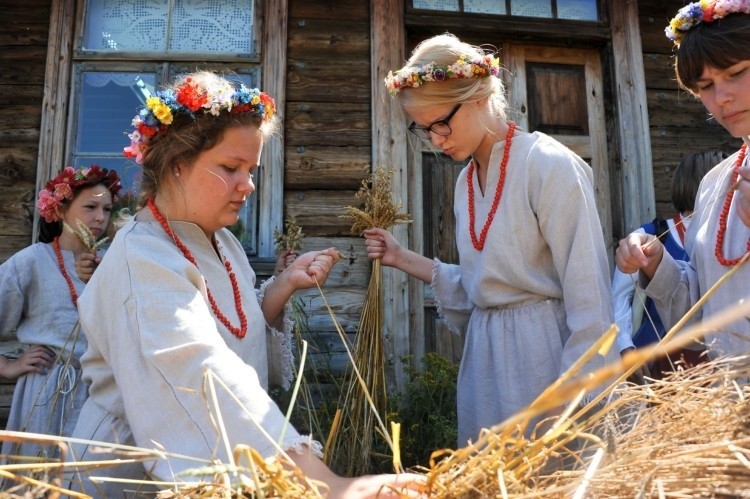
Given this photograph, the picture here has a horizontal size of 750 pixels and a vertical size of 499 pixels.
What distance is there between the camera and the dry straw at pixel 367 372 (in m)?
2.69

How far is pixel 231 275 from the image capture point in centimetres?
198

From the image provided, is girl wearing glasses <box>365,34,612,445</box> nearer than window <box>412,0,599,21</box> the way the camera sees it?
Yes

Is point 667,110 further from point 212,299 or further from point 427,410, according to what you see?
point 212,299

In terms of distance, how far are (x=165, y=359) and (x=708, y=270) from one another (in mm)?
1517

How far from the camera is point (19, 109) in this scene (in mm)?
4090

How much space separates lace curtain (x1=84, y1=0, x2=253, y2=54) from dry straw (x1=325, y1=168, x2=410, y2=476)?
6.05ft

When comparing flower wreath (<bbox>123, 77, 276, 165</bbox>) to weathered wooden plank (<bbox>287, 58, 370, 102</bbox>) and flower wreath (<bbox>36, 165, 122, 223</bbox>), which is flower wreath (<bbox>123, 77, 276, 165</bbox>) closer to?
flower wreath (<bbox>36, 165, 122, 223</bbox>)

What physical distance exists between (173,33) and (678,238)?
305 cm

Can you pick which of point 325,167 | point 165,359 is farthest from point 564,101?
point 165,359

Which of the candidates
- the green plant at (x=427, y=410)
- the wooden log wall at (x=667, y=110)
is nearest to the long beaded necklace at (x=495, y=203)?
the green plant at (x=427, y=410)

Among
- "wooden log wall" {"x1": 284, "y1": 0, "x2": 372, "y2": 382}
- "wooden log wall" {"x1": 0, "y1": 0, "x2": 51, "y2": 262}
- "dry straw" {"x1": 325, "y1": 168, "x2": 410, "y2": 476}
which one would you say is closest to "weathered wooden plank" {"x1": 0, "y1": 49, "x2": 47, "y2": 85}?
"wooden log wall" {"x1": 0, "y1": 0, "x2": 51, "y2": 262}

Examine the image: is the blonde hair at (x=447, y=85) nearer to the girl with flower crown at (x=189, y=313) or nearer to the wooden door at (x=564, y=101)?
the girl with flower crown at (x=189, y=313)

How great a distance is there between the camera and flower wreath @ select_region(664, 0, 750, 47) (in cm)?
197

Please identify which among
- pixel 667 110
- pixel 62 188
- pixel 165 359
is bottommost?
pixel 165 359
